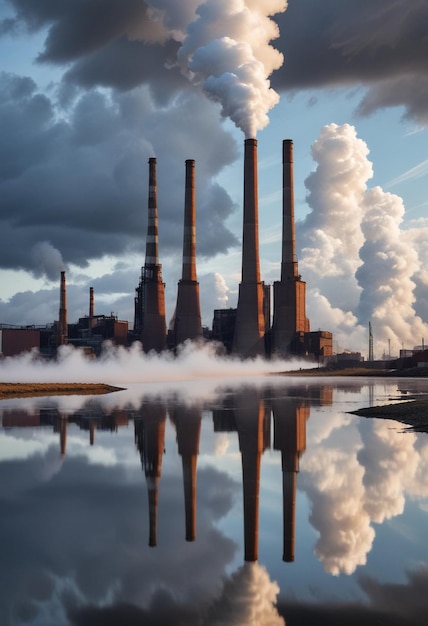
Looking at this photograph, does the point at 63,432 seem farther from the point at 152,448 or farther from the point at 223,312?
the point at 223,312

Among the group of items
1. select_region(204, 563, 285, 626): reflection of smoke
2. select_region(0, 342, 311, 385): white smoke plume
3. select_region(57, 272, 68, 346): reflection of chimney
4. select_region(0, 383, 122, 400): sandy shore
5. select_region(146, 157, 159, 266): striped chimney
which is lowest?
select_region(0, 383, 122, 400): sandy shore

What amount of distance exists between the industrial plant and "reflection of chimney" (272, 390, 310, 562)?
158 ft

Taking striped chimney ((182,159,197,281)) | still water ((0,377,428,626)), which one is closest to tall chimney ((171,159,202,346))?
striped chimney ((182,159,197,281))

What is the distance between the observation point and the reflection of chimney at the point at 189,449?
7762 mm

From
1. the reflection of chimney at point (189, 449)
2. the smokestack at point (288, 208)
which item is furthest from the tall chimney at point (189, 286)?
the reflection of chimney at point (189, 449)

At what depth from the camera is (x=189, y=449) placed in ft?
44.6

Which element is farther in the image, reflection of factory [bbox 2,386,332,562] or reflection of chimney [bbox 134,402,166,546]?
reflection of chimney [bbox 134,402,166,546]

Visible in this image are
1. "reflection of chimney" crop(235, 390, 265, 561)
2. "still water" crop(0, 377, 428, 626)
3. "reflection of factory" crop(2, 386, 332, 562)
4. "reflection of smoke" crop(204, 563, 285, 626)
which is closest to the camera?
"reflection of smoke" crop(204, 563, 285, 626)

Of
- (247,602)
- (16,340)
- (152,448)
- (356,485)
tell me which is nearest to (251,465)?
(356,485)

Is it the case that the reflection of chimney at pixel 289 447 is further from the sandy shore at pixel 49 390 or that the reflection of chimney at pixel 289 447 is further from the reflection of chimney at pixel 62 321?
the reflection of chimney at pixel 62 321

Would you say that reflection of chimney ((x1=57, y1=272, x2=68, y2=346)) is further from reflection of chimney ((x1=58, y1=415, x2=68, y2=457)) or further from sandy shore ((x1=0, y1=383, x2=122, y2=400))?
reflection of chimney ((x1=58, y1=415, x2=68, y2=457))

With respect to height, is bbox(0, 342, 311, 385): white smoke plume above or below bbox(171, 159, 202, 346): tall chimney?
below

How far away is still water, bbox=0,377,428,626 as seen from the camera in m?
5.01

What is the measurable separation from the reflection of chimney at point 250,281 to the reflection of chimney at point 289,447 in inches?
1833
